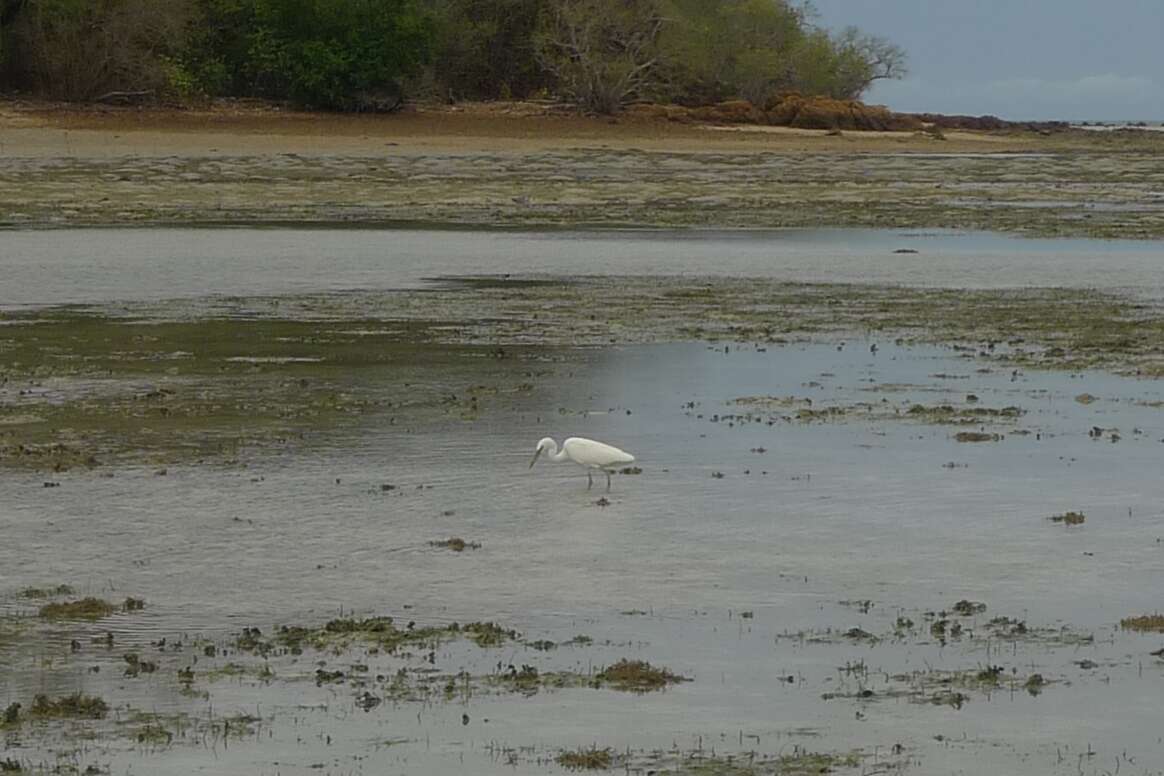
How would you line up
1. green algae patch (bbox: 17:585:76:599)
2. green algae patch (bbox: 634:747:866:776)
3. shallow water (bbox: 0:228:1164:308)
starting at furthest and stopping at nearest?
shallow water (bbox: 0:228:1164:308), green algae patch (bbox: 17:585:76:599), green algae patch (bbox: 634:747:866:776)

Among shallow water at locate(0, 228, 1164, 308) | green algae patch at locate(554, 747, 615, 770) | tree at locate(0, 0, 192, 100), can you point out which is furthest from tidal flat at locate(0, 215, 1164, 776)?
tree at locate(0, 0, 192, 100)

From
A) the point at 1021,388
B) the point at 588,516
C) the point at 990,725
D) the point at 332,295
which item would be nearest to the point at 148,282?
the point at 332,295

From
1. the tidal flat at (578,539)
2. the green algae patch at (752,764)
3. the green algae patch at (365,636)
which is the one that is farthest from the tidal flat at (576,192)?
the green algae patch at (752,764)

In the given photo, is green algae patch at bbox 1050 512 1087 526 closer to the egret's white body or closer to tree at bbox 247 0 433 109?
the egret's white body

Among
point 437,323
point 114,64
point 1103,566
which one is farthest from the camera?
point 114,64

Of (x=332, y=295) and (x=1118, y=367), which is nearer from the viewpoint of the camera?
(x=1118, y=367)

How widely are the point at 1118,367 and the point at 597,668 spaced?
32.4ft

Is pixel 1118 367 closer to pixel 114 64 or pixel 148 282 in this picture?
pixel 148 282

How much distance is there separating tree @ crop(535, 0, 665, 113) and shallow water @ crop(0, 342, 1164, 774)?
51191 mm

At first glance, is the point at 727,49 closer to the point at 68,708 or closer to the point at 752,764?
the point at 68,708

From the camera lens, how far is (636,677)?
837cm

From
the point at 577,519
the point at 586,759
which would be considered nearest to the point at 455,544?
the point at 577,519

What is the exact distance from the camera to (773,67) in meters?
76.4

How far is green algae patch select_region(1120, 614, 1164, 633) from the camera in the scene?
30.1 feet
